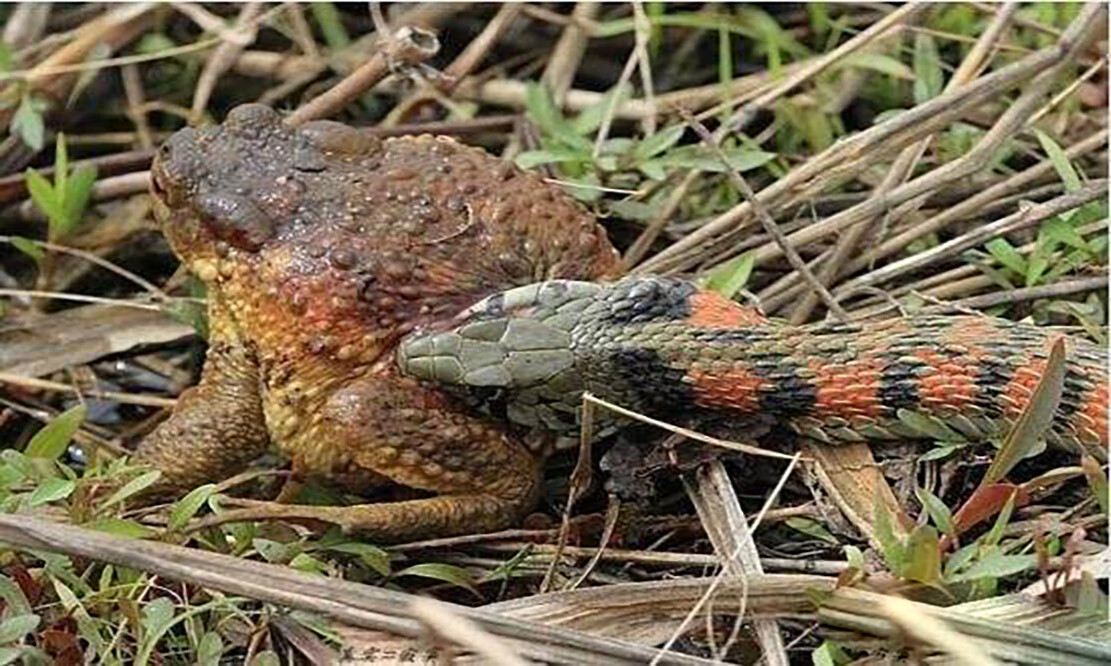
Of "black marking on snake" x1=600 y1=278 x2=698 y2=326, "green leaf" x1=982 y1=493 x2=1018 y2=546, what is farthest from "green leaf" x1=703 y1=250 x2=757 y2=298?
"green leaf" x1=982 y1=493 x2=1018 y2=546

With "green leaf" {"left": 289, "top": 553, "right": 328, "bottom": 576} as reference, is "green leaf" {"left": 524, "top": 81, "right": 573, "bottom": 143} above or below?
above

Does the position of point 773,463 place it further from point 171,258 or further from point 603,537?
point 171,258

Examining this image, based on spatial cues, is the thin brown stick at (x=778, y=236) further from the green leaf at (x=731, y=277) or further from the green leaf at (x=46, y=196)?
the green leaf at (x=46, y=196)

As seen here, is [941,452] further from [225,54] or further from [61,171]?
[225,54]

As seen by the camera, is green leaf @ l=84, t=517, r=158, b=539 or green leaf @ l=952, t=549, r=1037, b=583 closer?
green leaf @ l=952, t=549, r=1037, b=583

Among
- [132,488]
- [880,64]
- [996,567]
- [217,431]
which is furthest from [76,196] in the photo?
[996,567]

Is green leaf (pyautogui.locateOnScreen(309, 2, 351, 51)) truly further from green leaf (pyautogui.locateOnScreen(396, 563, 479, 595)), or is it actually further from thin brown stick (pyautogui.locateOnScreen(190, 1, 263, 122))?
green leaf (pyautogui.locateOnScreen(396, 563, 479, 595))

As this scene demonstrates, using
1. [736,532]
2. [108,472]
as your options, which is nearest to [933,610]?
[736,532]
